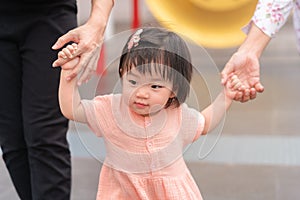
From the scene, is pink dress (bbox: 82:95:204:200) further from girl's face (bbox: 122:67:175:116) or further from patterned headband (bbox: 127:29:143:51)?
patterned headband (bbox: 127:29:143:51)

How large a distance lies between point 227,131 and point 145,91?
2419 millimetres

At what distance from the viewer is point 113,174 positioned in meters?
2.10

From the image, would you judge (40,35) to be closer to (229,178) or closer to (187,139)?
(187,139)

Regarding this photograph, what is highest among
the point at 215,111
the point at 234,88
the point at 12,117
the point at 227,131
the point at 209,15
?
the point at 234,88

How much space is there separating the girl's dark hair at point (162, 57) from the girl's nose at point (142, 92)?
5 cm

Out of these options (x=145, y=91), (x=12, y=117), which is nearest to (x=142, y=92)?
(x=145, y=91)

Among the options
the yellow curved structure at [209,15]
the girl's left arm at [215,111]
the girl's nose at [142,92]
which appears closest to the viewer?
the girl's nose at [142,92]

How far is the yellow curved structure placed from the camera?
506 cm

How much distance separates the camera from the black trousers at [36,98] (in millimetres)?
2369

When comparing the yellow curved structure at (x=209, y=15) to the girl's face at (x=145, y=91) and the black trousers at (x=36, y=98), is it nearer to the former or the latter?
the black trousers at (x=36, y=98)

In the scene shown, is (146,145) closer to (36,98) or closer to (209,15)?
(36,98)

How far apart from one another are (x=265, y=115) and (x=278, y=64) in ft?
4.86

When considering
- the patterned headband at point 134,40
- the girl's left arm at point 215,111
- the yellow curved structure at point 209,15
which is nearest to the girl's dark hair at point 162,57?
the patterned headband at point 134,40

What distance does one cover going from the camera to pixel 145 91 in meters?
1.95
